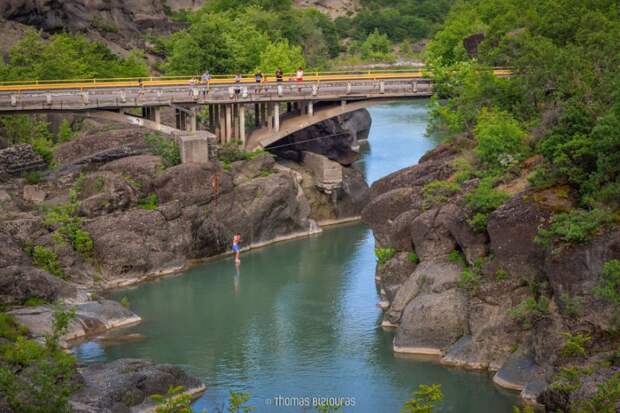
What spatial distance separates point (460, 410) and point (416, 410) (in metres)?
11.8

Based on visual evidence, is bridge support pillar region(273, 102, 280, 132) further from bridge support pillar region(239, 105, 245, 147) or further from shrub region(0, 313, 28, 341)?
shrub region(0, 313, 28, 341)

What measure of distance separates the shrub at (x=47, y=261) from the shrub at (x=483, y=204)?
69.9 ft

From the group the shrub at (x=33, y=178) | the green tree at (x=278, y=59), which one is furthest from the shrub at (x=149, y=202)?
the green tree at (x=278, y=59)

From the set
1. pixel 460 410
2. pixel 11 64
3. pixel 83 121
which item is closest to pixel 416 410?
pixel 460 410

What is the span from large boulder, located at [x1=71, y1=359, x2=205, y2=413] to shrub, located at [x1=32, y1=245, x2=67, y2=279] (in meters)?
Answer: 14.4

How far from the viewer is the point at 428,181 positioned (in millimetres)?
65250

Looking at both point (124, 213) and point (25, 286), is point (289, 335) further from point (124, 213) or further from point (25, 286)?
point (124, 213)

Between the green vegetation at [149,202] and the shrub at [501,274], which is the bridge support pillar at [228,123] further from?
the shrub at [501,274]

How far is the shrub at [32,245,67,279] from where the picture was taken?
6425 centimetres

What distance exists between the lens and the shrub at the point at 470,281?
53.8m

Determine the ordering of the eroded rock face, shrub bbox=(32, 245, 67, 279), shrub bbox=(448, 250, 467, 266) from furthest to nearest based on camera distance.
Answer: the eroded rock face < shrub bbox=(32, 245, 67, 279) < shrub bbox=(448, 250, 467, 266)

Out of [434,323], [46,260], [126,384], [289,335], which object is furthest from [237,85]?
[126,384]

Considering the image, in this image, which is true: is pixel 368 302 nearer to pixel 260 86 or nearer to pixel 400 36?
pixel 260 86

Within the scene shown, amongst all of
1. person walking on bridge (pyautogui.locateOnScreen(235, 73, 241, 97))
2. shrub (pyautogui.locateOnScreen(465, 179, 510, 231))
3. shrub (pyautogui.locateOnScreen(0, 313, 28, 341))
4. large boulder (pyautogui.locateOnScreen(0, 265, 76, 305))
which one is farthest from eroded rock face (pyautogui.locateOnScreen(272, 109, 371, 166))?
shrub (pyautogui.locateOnScreen(0, 313, 28, 341))
